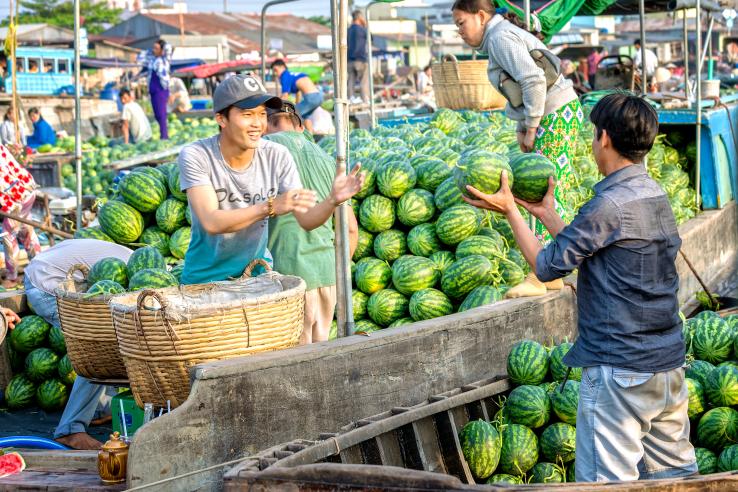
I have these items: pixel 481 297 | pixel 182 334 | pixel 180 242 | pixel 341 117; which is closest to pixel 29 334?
pixel 180 242

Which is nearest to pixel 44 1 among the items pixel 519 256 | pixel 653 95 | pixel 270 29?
pixel 270 29

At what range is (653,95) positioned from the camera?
38.2 ft

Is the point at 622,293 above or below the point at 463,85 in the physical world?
below

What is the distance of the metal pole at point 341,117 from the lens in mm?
4320

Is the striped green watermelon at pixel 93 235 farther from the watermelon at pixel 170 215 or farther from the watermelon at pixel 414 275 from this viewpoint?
the watermelon at pixel 414 275

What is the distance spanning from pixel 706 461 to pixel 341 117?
7.27 feet

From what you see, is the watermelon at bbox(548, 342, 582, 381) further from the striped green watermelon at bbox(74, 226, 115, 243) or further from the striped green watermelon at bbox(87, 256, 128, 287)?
the striped green watermelon at bbox(74, 226, 115, 243)

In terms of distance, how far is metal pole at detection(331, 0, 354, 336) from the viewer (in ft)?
14.2

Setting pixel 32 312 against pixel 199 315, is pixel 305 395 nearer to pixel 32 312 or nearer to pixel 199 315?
pixel 199 315

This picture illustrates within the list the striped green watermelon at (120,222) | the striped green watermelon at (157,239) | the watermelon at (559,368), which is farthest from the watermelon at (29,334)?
the watermelon at (559,368)

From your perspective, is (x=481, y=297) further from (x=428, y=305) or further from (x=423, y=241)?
(x=423, y=241)

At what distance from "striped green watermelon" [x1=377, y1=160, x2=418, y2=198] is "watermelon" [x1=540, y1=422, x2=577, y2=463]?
8.23ft

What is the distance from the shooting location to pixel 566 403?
4.70m

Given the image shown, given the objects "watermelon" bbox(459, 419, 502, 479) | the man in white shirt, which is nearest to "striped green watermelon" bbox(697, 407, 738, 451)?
"watermelon" bbox(459, 419, 502, 479)
